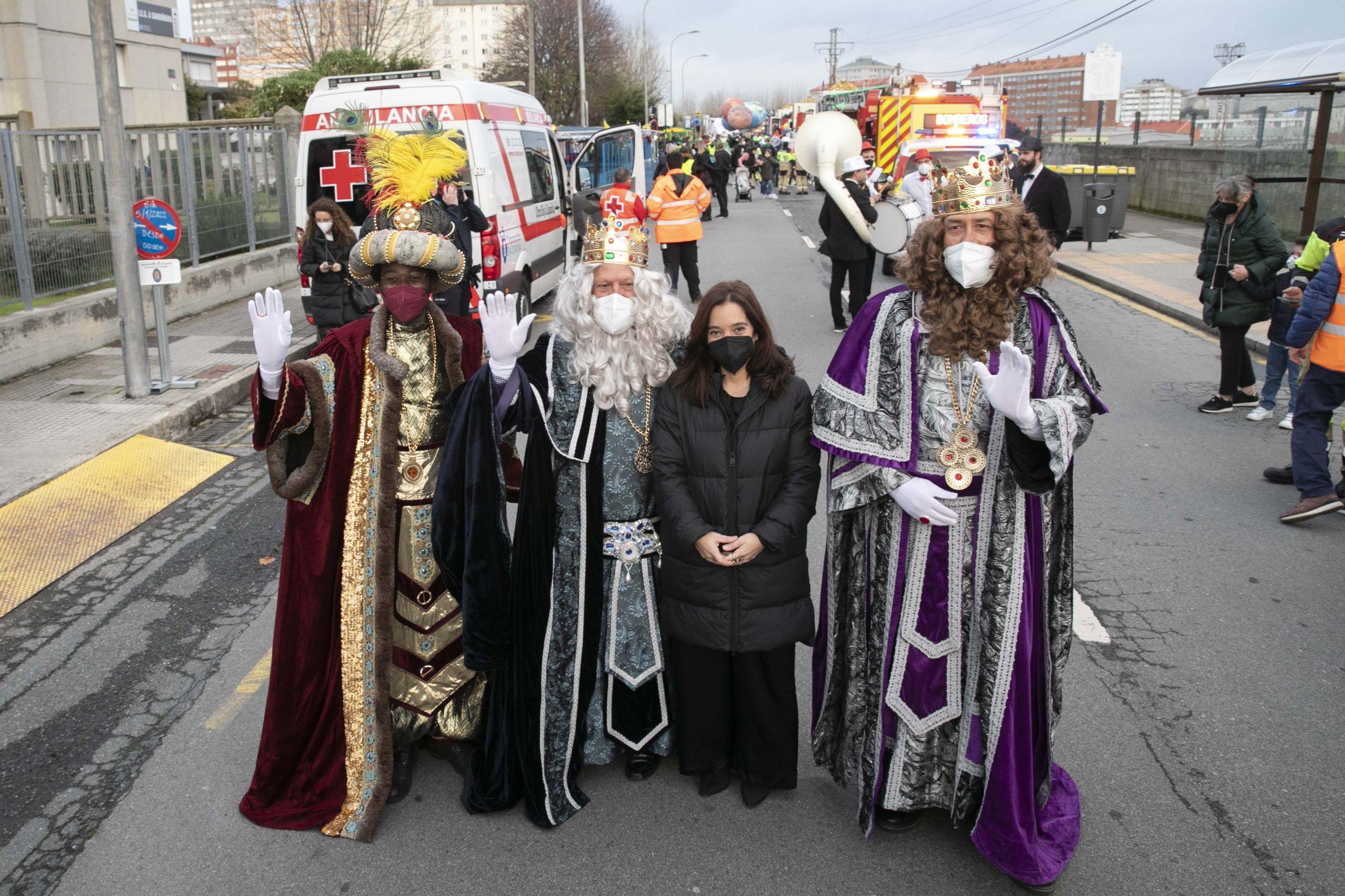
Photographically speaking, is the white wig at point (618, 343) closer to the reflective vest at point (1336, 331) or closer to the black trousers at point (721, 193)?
the reflective vest at point (1336, 331)

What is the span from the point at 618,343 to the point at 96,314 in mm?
8962

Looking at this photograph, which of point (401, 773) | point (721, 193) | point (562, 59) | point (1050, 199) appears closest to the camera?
point (401, 773)

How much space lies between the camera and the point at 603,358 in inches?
124

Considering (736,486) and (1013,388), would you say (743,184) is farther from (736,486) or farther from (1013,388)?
(1013,388)

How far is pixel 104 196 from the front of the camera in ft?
36.2

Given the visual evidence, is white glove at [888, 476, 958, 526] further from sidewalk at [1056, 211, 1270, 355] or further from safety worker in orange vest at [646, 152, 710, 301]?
safety worker in orange vest at [646, 152, 710, 301]

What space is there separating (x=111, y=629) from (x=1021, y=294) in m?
4.31

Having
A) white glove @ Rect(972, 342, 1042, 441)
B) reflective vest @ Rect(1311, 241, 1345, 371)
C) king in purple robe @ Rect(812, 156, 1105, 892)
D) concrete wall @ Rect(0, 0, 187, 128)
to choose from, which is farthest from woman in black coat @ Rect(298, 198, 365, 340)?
concrete wall @ Rect(0, 0, 187, 128)

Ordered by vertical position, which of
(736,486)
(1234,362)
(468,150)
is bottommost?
(1234,362)

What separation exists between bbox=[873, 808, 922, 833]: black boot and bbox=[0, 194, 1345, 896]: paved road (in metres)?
0.06

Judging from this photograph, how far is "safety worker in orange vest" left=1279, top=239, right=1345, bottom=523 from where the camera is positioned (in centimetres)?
570

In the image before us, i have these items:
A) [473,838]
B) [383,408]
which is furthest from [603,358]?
[473,838]

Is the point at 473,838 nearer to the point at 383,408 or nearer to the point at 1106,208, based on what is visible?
the point at 383,408

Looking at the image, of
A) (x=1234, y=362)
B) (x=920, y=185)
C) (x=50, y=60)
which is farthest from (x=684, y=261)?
(x=50, y=60)
